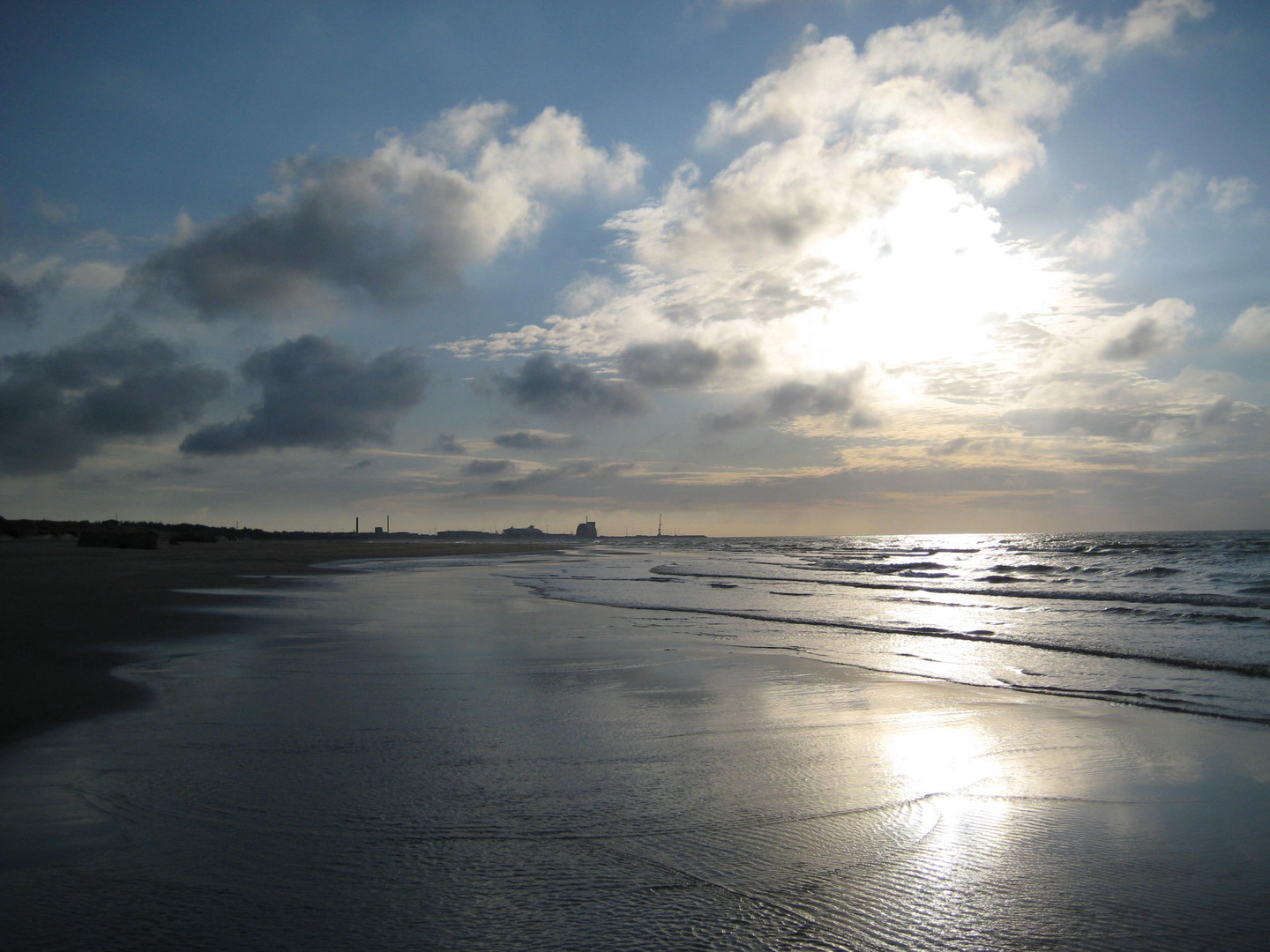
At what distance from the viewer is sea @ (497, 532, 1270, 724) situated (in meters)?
8.39

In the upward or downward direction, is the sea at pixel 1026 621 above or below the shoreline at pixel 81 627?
below

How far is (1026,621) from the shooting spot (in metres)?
14.4

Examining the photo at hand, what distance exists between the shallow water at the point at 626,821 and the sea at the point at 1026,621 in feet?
5.93

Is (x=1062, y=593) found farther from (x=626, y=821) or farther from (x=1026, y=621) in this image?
(x=626, y=821)

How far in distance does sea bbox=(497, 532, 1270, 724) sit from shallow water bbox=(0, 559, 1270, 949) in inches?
71.1

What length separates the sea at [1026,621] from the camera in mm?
8391

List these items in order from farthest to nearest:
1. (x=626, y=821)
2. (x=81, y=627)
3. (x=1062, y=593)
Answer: (x=1062, y=593) < (x=81, y=627) < (x=626, y=821)

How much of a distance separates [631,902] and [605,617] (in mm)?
11521

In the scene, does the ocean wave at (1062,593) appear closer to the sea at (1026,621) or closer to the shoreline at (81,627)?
the sea at (1026,621)

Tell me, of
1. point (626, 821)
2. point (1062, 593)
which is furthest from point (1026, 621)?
point (626, 821)

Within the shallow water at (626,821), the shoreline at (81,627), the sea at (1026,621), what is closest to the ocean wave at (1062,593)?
the sea at (1026,621)

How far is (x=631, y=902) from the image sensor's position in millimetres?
2963

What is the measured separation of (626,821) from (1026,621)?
43.0 feet

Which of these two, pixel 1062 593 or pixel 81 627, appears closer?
pixel 81 627
